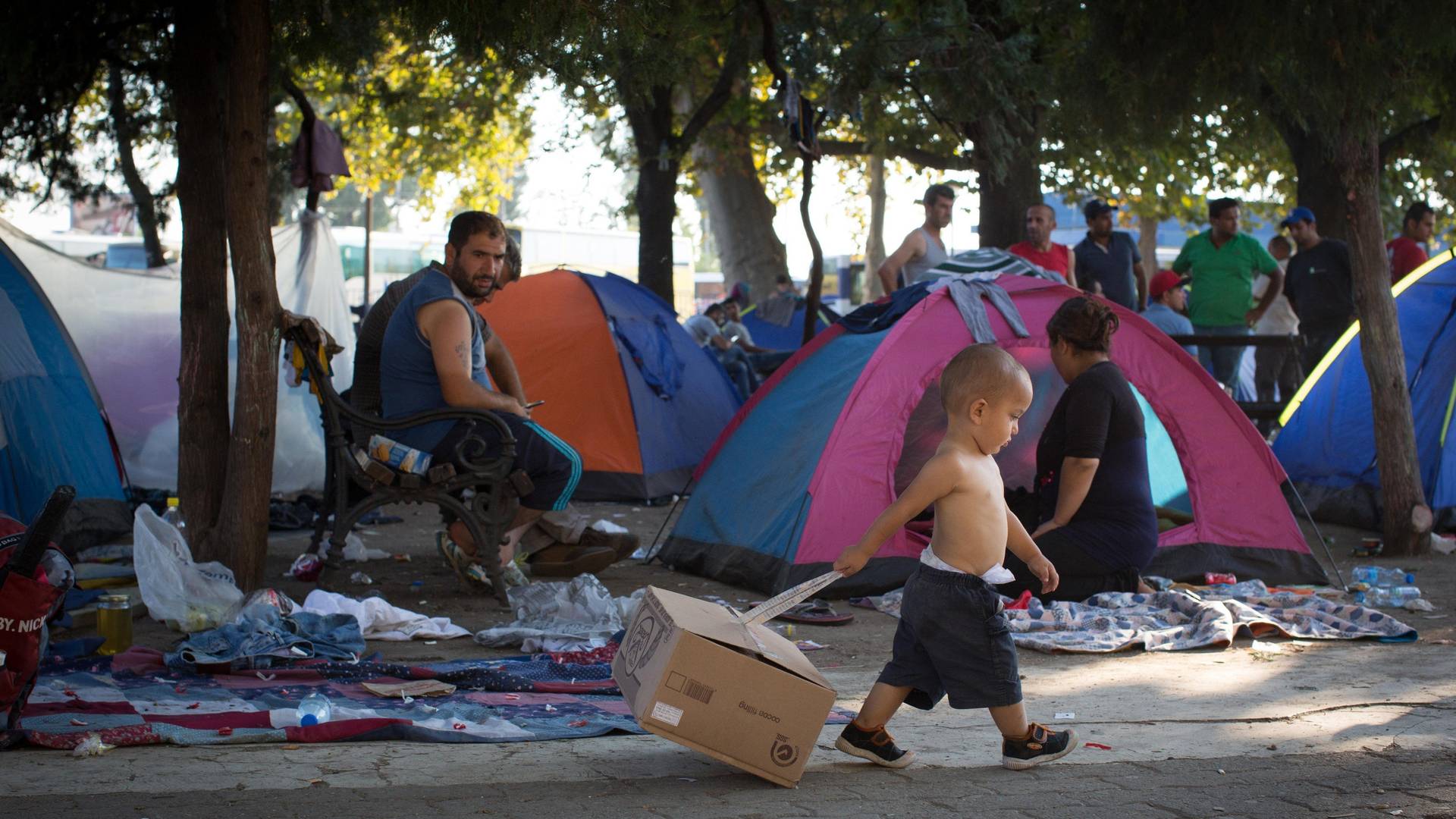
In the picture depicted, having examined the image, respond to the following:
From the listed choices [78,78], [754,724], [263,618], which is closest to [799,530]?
[263,618]

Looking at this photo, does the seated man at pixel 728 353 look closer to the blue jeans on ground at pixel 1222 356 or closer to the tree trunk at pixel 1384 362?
the blue jeans on ground at pixel 1222 356

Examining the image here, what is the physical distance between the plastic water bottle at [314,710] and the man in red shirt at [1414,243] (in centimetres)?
939

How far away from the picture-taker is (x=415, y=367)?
5.81m

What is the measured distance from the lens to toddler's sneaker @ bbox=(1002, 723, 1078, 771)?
3453 millimetres

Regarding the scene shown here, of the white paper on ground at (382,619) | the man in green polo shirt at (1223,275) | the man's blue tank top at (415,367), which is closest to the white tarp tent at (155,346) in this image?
the man's blue tank top at (415,367)

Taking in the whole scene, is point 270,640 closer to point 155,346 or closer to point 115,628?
point 115,628

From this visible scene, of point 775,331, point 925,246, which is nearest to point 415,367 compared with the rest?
point 925,246

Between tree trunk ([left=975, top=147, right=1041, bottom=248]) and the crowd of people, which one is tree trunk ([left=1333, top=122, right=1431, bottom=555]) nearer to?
the crowd of people

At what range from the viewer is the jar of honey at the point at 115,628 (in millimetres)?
4684

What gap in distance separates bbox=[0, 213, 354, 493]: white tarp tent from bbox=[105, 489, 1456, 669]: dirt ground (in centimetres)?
133

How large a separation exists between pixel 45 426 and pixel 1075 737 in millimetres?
5633

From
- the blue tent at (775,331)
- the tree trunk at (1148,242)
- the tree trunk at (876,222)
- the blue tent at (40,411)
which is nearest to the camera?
the blue tent at (40,411)

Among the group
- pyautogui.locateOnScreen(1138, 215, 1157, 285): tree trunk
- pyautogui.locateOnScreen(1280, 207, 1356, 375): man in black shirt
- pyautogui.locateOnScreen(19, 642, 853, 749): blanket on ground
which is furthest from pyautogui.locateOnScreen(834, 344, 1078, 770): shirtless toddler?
pyautogui.locateOnScreen(1138, 215, 1157, 285): tree trunk

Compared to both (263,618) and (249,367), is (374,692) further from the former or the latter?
(249,367)
